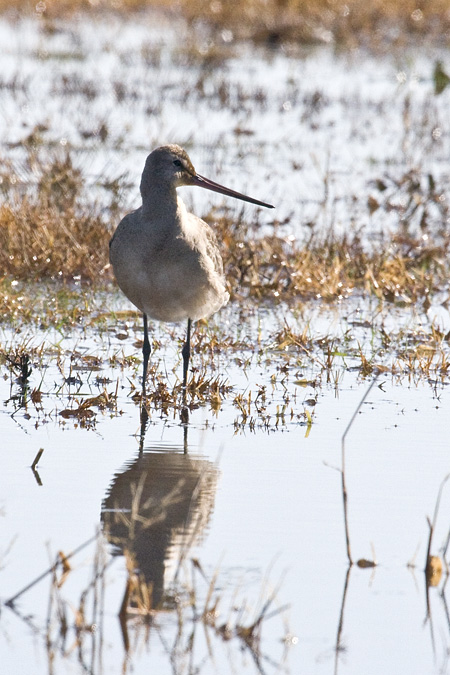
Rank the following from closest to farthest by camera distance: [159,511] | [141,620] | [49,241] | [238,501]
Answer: [141,620] → [159,511] → [238,501] → [49,241]

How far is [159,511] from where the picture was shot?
4.23 meters

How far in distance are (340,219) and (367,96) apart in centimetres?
557

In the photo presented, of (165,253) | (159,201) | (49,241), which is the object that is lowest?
(165,253)

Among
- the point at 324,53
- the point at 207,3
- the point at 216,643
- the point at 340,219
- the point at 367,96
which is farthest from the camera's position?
the point at 207,3

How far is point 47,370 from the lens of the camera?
19.5ft

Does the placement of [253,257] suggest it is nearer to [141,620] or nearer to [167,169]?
[167,169]

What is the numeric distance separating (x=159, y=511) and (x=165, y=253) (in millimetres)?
1703

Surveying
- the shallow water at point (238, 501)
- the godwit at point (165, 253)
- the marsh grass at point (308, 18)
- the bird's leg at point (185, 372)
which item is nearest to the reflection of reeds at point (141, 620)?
the shallow water at point (238, 501)

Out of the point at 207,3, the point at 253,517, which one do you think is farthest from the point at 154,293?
the point at 207,3

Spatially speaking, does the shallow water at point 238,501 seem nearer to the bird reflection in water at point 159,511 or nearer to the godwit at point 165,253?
the bird reflection in water at point 159,511

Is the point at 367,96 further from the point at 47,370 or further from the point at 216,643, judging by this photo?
the point at 216,643

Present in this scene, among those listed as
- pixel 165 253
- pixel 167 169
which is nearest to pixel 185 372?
pixel 165 253

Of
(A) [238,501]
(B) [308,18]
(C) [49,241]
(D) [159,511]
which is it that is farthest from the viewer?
(B) [308,18]

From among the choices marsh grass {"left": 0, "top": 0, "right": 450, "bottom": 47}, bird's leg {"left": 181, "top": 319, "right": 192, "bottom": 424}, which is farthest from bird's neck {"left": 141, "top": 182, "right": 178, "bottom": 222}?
marsh grass {"left": 0, "top": 0, "right": 450, "bottom": 47}
